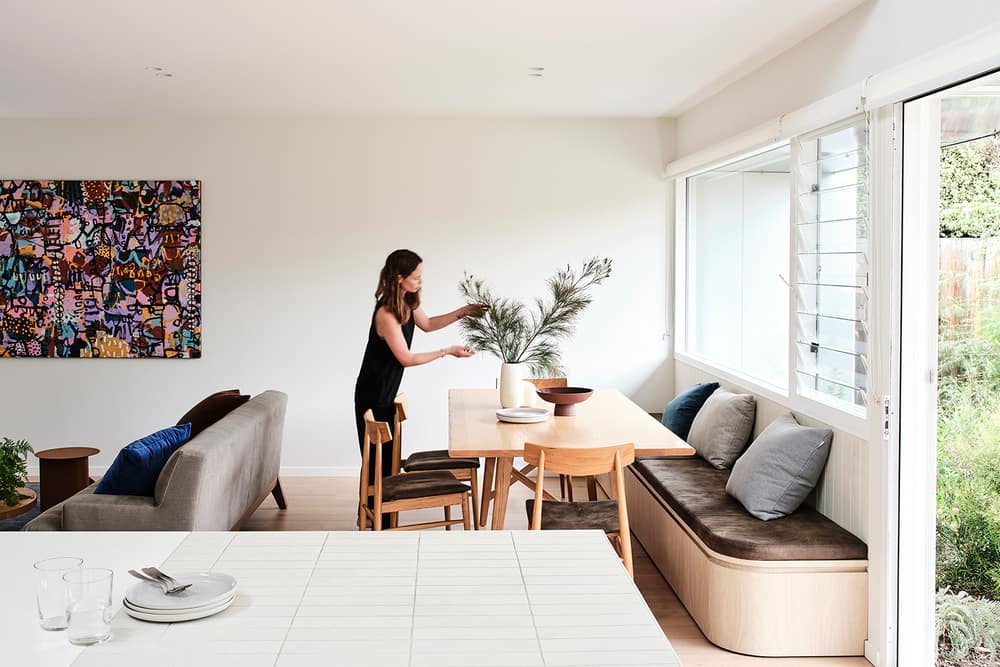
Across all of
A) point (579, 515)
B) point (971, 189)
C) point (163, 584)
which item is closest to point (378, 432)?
point (579, 515)

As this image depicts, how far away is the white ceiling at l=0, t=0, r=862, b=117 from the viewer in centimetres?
371

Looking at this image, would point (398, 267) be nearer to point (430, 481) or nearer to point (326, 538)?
point (430, 481)

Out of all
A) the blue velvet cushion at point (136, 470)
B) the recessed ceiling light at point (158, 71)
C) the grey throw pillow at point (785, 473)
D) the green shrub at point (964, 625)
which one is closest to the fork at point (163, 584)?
the blue velvet cushion at point (136, 470)

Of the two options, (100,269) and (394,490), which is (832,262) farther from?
(100,269)

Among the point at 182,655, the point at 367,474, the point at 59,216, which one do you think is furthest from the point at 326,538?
the point at 59,216

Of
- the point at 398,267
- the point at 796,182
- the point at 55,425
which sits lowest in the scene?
the point at 55,425

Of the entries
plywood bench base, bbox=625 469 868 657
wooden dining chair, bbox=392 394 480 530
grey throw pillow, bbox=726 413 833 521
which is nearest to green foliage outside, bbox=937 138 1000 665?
plywood bench base, bbox=625 469 868 657

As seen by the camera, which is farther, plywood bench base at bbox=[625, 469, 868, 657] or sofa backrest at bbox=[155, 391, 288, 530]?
sofa backrest at bbox=[155, 391, 288, 530]

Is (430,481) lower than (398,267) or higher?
lower

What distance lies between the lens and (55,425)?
6531 millimetres

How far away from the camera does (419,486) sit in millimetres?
4078

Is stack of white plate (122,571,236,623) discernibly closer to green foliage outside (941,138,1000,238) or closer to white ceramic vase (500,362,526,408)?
green foliage outside (941,138,1000,238)

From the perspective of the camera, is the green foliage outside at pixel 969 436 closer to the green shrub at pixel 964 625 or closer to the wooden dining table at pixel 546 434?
the green shrub at pixel 964 625

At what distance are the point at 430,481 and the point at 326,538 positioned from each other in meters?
2.21
